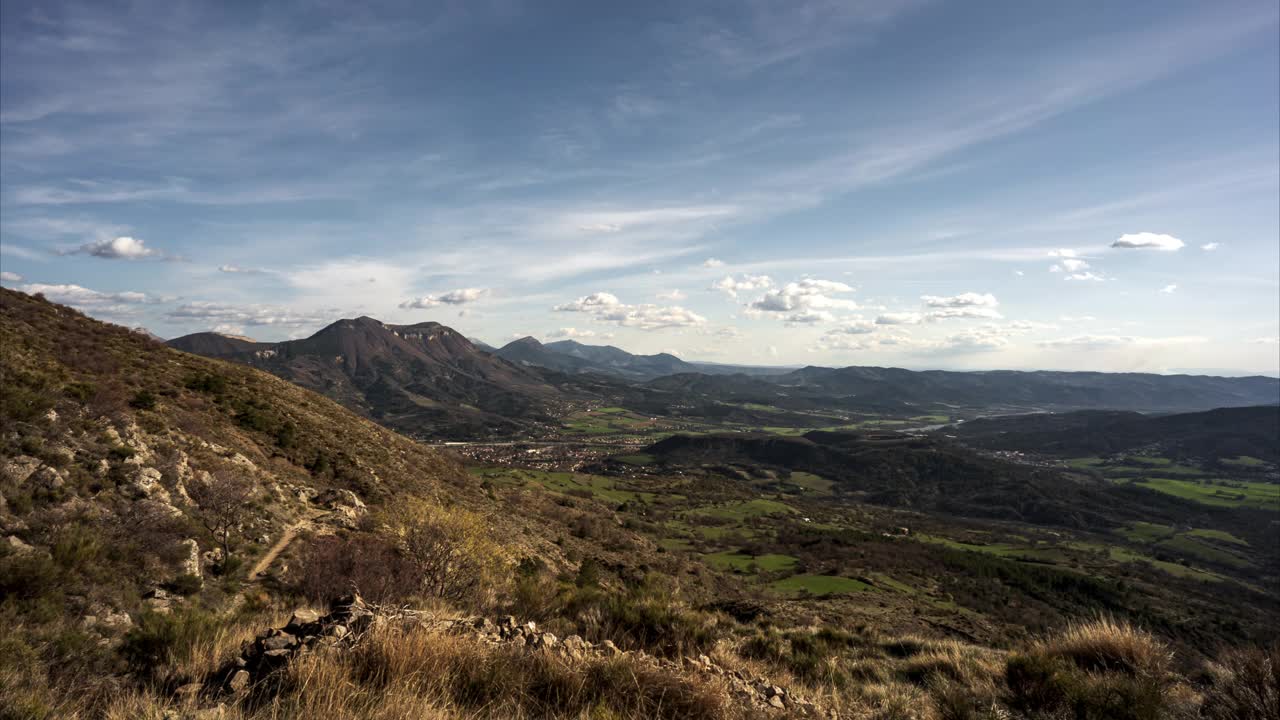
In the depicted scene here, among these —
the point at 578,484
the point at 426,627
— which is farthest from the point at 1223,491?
the point at 426,627

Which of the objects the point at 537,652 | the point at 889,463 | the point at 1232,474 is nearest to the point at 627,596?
the point at 537,652

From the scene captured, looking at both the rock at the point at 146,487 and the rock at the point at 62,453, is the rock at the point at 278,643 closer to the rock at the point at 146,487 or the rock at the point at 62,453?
the rock at the point at 146,487

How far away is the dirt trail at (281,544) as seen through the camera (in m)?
17.2

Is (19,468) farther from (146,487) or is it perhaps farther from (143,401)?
(143,401)

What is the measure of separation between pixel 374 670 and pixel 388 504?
26.9m

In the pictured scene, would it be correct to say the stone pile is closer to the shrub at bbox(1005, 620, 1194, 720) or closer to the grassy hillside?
the grassy hillside

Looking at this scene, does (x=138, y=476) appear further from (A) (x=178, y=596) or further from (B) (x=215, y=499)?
(A) (x=178, y=596)

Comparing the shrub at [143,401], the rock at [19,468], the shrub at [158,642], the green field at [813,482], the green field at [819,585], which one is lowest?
the green field at [813,482]

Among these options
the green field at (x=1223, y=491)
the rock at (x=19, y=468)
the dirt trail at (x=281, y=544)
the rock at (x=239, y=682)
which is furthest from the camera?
the green field at (x=1223, y=491)

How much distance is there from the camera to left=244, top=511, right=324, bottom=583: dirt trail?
1719 cm

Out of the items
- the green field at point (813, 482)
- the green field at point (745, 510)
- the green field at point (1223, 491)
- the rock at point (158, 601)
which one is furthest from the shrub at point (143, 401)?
the green field at point (1223, 491)

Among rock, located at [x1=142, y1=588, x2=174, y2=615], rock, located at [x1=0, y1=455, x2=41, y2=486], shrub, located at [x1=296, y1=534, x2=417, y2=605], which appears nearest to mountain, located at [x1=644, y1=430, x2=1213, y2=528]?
shrub, located at [x1=296, y1=534, x2=417, y2=605]

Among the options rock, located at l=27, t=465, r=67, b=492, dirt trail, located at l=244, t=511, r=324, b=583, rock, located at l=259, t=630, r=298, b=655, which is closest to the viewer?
rock, located at l=259, t=630, r=298, b=655

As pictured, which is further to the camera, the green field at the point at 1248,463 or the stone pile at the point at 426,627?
the green field at the point at 1248,463
